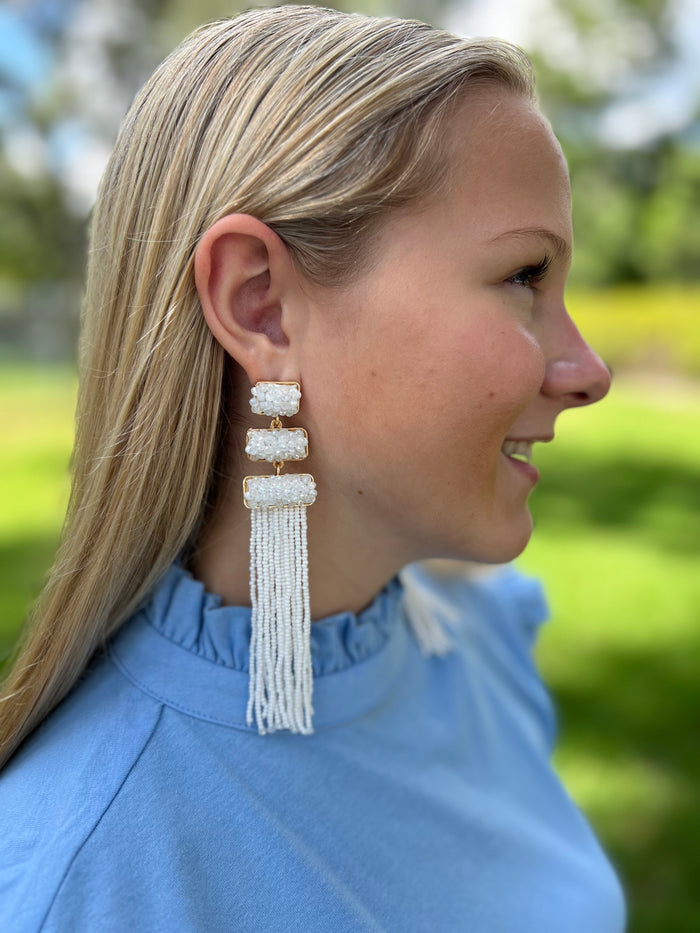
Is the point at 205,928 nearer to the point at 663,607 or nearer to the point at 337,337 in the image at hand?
the point at 337,337

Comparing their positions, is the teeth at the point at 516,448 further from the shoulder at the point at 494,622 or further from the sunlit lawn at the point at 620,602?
the sunlit lawn at the point at 620,602

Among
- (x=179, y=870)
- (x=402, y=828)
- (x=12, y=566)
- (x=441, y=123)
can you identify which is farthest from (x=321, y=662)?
(x=12, y=566)

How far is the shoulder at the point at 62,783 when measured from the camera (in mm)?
1034

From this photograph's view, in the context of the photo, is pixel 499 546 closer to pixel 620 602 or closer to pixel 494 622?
pixel 494 622

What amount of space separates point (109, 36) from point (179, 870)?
877 centimetres

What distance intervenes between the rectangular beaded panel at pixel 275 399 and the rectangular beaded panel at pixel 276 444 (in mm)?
26

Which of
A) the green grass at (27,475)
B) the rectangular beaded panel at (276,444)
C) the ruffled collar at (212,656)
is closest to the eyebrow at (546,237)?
the rectangular beaded panel at (276,444)

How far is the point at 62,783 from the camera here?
3.69 ft

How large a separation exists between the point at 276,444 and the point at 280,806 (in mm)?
524

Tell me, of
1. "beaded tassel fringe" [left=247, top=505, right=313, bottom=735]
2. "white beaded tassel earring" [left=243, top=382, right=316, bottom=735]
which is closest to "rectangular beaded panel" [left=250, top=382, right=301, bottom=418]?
"white beaded tassel earring" [left=243, top=382, right=316, bottom=735]

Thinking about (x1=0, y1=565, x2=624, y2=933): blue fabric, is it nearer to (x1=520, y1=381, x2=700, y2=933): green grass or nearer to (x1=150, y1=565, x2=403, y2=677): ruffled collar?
(x1=150, y1=565, x2=403, y2=677): ruffled collar

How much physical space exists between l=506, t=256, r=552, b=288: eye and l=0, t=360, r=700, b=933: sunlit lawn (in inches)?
Result: 33.5

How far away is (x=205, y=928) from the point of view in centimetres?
108

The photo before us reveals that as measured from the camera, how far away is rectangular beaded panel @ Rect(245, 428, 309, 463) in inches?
48.3
